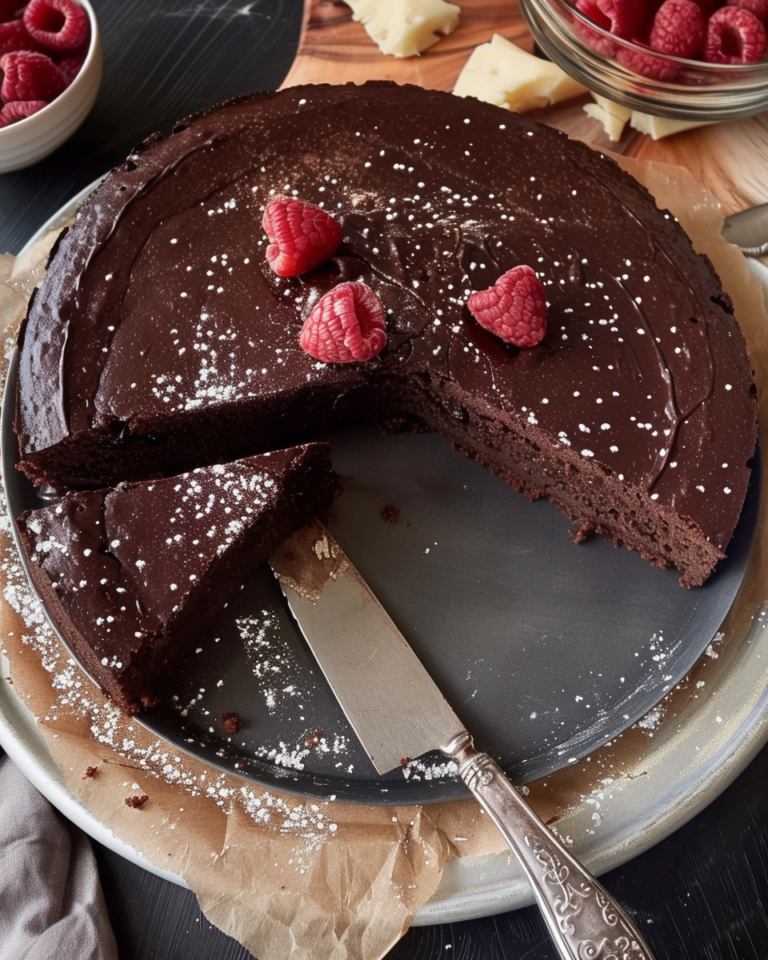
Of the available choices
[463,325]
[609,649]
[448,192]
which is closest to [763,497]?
[609,649]

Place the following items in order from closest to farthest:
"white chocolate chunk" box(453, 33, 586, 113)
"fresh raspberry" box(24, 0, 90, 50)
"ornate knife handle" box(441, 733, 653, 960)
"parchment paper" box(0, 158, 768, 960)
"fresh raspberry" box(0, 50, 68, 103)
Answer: "ornate knife handle" box(441, 733, 653, 960) < "parchment paper" box(0, 158, 768, 960) < "fresh raspberry" box(0, 50, 68, 103) < "fresh raspberry" box(24, 0, 90, 50) < "white chocolate chunk" box(453, 33, 586, 113)

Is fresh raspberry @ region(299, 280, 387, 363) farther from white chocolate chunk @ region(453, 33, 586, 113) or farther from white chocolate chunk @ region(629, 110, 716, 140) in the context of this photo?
white chocolate chunk @ region(629, 110, 716, 140)

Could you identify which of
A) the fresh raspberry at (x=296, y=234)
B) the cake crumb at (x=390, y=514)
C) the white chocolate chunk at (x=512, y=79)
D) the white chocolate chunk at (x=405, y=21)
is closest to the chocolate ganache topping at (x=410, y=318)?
the fresh raspberry at (x=296, y=234)

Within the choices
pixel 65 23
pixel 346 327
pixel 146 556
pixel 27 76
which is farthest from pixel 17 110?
pixel 146 556

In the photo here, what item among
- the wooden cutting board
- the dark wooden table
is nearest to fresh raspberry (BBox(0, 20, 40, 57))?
the wooden cutting board

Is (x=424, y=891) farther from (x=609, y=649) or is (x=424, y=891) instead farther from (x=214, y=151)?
(x=214, y=151)

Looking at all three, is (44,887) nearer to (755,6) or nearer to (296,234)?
(296,234)
